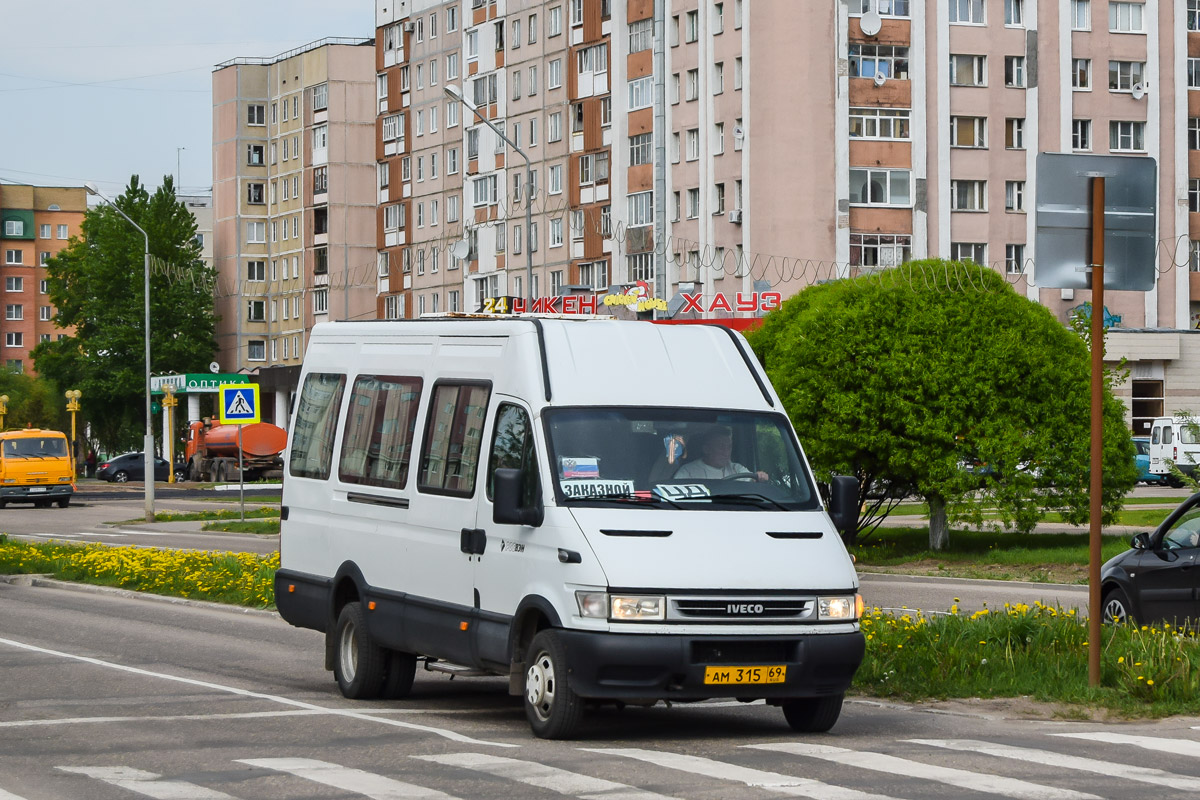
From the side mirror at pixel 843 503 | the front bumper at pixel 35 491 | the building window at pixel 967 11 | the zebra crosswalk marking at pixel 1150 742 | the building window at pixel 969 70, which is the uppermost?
the building window at pixel 967 11

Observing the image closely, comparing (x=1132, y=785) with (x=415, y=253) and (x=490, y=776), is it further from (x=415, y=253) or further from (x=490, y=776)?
(x=415, y=253)

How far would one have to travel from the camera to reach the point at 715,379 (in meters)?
12.3

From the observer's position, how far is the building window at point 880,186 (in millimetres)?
71562

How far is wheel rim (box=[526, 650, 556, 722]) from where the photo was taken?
36.6 feet

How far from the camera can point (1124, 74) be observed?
74688 mm

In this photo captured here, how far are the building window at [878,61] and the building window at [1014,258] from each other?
7319mm

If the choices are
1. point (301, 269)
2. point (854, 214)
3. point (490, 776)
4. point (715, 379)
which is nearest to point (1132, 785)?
point (490, 776)

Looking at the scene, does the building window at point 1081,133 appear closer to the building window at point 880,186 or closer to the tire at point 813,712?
the building window at point 880,186

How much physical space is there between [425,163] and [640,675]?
90.6 m

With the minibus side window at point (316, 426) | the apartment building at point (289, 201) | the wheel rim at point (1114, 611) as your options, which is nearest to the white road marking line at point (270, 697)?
the minibus side window at point (316, 426)

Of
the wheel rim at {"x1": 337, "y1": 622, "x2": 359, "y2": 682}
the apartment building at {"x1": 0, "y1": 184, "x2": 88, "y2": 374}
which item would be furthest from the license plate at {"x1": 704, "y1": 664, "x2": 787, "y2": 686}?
the apartment building at {"x1": 0, "y1": 184, "x2": 88, "y2": 374}

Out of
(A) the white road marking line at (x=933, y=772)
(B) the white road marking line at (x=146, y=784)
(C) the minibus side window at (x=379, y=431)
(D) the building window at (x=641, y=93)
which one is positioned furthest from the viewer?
(D) the building window at (x=641, y=93)

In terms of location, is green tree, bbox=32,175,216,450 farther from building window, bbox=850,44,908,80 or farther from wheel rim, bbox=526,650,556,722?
wheel rim, bbox=526,650,556,722

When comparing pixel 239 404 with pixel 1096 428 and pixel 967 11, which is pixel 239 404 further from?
pixel 967 11
